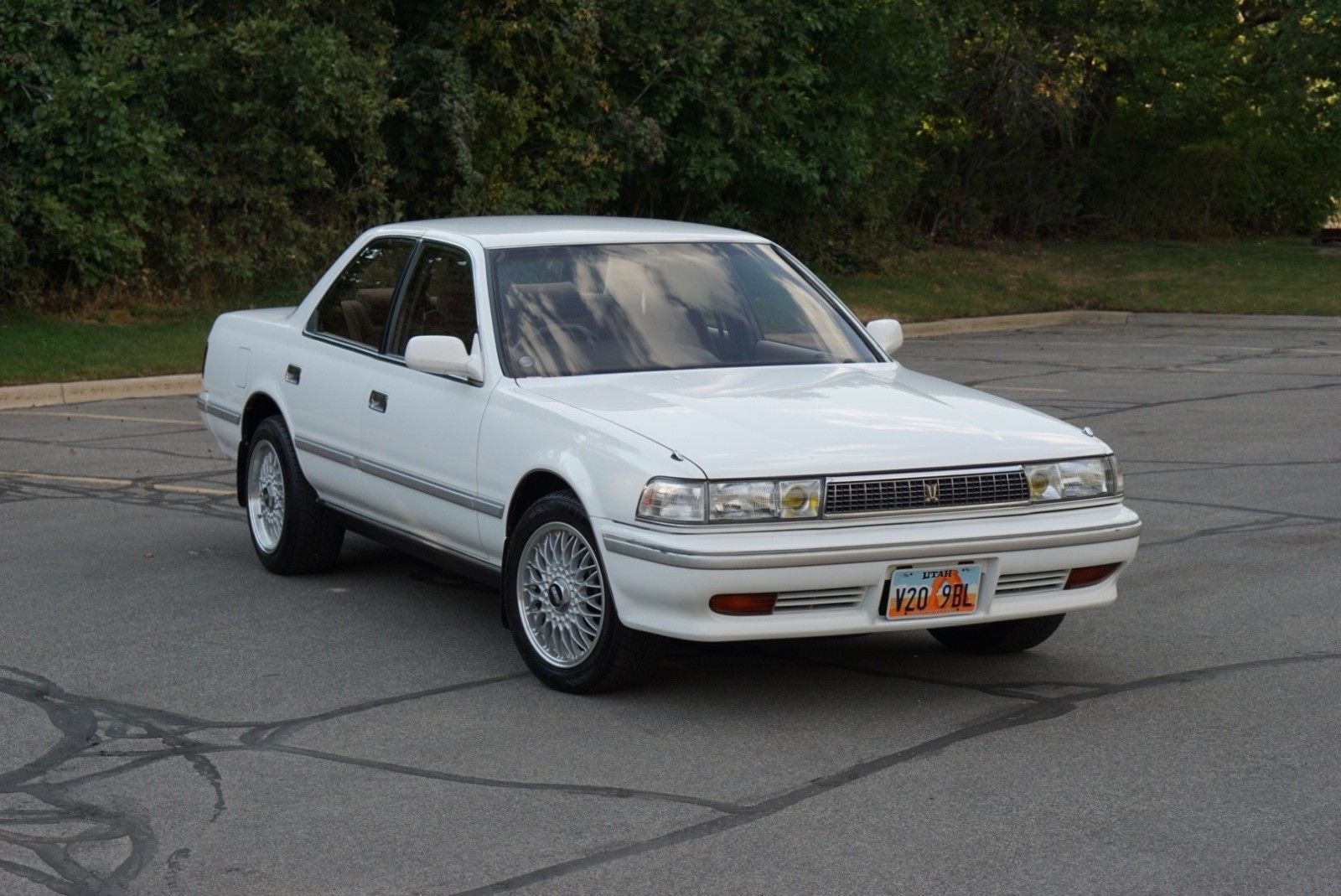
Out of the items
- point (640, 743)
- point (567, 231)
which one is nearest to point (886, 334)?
point (567, 231)

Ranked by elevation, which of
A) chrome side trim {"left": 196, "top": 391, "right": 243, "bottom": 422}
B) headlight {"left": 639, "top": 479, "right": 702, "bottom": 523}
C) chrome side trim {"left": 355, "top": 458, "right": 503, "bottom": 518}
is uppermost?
headlight {"left": 639, "top": 479, "right": 702, "bottom": 523}

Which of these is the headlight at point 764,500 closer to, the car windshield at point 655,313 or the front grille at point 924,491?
the front grille at point 924,491

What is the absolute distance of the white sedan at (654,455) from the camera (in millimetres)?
5477

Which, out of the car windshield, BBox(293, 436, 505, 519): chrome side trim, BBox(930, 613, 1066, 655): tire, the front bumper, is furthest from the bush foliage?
the front bumper

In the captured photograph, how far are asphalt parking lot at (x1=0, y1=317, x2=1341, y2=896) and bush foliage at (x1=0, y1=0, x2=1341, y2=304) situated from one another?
37.2ft

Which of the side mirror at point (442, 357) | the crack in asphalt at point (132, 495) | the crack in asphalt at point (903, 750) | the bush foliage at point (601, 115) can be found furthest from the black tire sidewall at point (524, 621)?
→ the bush foliage at point (601, 115)

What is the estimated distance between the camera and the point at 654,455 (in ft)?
18.1

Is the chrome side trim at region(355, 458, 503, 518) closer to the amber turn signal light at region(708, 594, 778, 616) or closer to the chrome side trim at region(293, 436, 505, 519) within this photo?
the chrome side trim at region(293, 436, 505, 519)

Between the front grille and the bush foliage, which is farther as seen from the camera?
the bush foliage

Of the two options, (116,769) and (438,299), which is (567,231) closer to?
(438,299)

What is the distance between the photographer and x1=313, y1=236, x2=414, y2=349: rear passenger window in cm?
747

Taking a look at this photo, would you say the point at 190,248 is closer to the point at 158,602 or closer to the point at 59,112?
the point at 59,112

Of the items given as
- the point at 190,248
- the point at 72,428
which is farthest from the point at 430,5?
the point at 72,428

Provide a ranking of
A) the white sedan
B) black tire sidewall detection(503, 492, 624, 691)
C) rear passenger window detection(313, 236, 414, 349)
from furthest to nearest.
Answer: rear passenger window detection(313, 236, 414, 349)
black tire sidewall detection(503, 492, 624, 691)
the white sedan
